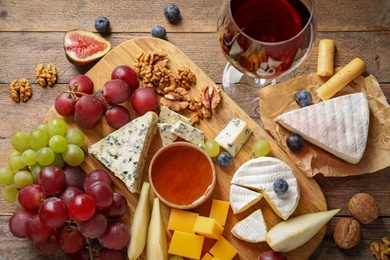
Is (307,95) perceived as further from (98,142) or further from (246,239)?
(98,142)

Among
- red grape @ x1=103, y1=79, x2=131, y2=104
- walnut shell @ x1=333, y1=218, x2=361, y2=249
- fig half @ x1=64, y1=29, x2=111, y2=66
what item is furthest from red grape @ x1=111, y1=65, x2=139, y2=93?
walnut shell @ x1=333, y1=218, x2=361, y2=249

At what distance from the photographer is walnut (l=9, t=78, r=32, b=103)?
6.97ft

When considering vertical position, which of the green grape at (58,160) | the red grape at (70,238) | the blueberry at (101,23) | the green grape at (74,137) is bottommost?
the red grape at (70,238)

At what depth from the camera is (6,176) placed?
1916 mm

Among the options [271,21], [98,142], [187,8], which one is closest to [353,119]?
[271,21]

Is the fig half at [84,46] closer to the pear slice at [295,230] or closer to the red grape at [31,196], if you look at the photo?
the red grape at [31,196]

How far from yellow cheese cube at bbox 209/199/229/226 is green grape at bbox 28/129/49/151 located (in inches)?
24.1

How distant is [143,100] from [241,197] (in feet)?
1.56

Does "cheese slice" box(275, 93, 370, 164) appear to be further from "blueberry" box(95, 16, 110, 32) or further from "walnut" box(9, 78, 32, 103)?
"walnut" box(9, 78, 32, 103)

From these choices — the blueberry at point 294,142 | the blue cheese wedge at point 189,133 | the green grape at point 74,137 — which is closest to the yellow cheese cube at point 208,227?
the blue cheese wedge at point 189,133

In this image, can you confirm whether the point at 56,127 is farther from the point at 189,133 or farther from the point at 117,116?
the point at 189,133

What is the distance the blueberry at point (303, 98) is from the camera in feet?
6.68

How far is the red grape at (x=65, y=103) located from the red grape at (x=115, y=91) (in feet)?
0.40

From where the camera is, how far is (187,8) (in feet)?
7.22
